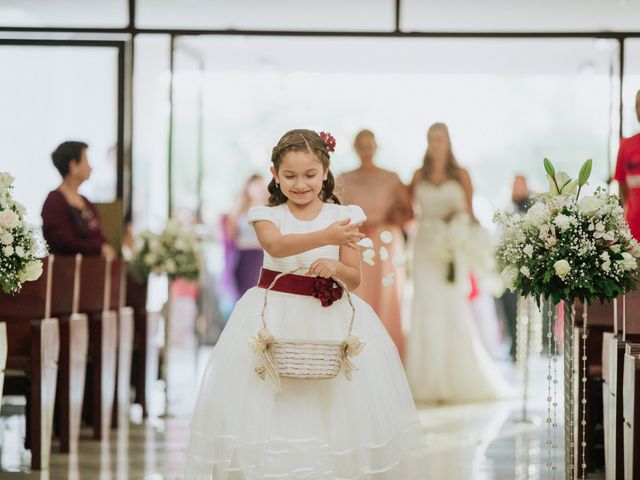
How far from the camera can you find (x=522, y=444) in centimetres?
701

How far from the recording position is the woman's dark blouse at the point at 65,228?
735cm

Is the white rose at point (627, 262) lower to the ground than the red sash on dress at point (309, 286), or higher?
higher

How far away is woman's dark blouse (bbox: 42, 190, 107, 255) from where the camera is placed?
24.1 feet

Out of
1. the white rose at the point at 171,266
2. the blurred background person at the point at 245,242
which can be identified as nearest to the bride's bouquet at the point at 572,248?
the white rose at the point at 171,266

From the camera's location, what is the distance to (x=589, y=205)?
475 cm

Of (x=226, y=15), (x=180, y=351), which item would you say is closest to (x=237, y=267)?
(x=180, y=351)

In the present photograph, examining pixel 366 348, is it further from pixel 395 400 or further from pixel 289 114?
pixel 289 114

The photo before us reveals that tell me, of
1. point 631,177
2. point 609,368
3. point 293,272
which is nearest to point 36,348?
point 293,272

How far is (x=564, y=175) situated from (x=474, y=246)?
4621 mm

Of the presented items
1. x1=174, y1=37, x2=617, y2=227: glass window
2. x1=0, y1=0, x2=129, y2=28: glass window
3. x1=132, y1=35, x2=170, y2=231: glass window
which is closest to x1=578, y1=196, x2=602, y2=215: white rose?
x1=0, y1=0, x2=129, y2=28: glass window

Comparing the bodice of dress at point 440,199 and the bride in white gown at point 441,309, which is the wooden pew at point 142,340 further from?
the bodice of dress at point 440,199

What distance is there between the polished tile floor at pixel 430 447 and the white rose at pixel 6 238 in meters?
1.27

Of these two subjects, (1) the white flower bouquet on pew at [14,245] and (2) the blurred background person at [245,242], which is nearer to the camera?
(1) the white flower bouquet on pew at [14,245]

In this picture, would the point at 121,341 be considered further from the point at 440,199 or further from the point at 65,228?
the point at 440,199
